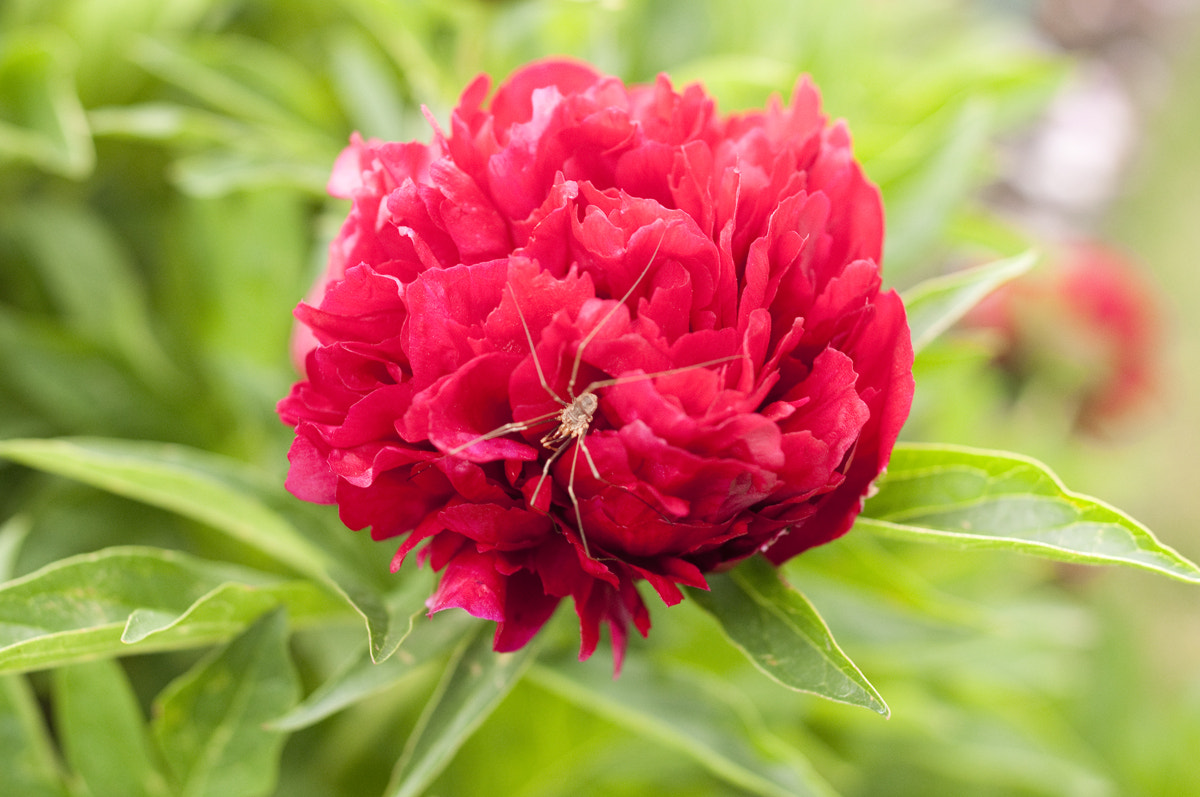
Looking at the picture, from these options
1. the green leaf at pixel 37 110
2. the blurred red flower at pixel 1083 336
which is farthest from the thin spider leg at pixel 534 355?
the blurred red flower at pixel 1083 336

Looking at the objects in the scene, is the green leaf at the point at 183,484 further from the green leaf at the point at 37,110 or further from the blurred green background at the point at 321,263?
the green leaf at the point at 37,110

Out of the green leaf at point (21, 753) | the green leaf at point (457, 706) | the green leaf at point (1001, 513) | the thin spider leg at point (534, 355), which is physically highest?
the thin spider leg at point (534, 355)

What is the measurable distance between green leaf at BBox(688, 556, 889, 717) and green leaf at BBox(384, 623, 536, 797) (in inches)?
3.5

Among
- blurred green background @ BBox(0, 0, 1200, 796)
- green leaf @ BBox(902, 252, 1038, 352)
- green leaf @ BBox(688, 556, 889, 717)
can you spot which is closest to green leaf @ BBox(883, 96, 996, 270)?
blurred green background @ BBox(0, 0, 1200, 796)

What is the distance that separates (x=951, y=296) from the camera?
1.48 feet

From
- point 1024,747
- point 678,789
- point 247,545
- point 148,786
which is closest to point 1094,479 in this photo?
point 1024,747

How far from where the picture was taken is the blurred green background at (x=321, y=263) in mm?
606

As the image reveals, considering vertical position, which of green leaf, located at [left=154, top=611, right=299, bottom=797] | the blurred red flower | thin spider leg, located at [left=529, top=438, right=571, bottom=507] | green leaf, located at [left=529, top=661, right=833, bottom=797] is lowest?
the blurred red flower

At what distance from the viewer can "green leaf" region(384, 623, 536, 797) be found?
15.0 inches

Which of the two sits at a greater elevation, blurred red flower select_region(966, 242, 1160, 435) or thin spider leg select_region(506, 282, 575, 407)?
A: thin spider leg select_region(506, 282, 575, 407)

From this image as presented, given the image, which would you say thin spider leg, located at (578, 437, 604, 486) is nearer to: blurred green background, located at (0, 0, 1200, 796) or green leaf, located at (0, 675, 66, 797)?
blurred green background, located at (0, 0, 1200, 796)

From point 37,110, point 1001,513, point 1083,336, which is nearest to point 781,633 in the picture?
point 1001,513

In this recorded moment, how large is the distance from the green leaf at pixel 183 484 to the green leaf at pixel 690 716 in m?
0.15

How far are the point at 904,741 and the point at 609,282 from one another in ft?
2.18
